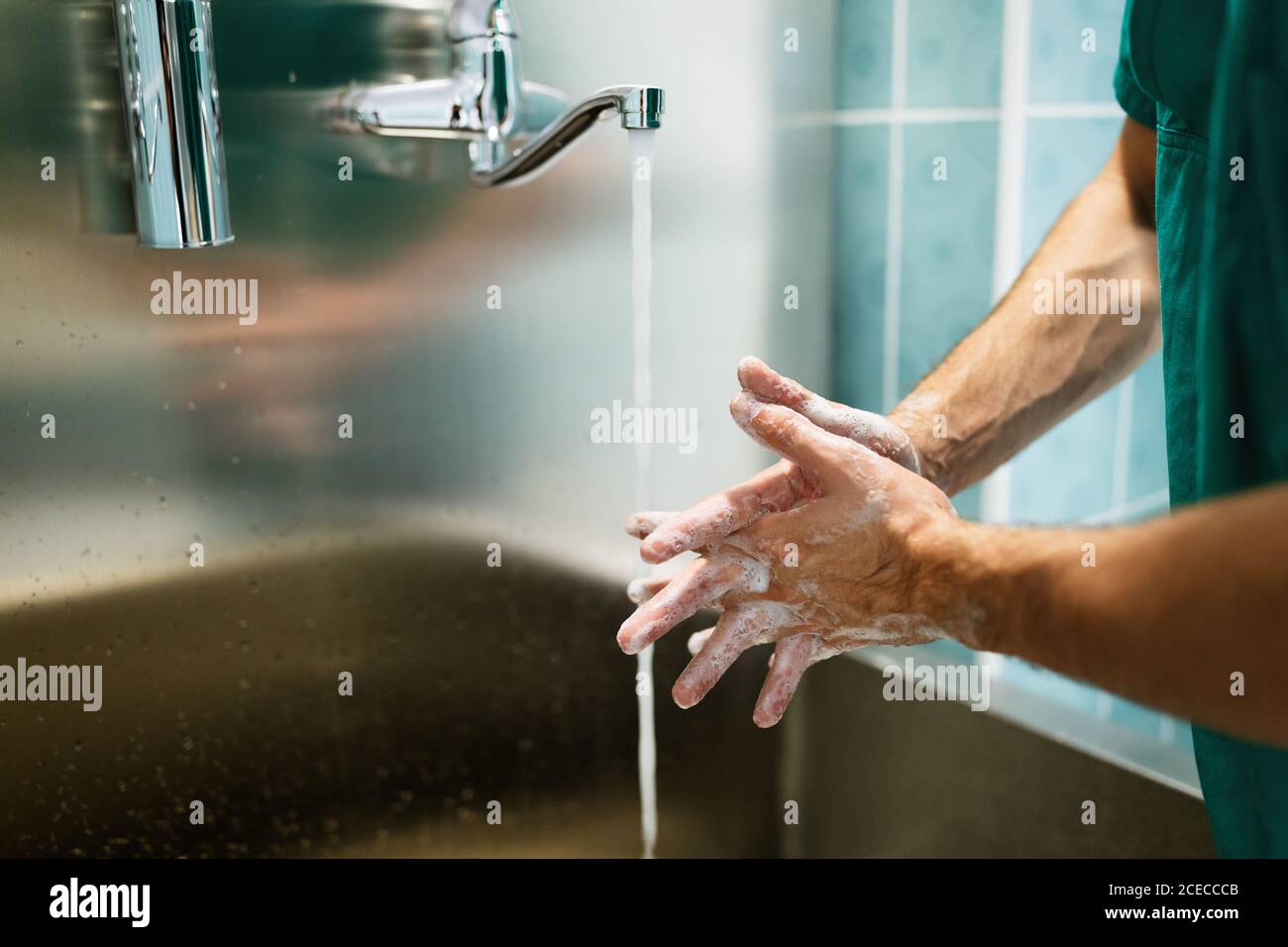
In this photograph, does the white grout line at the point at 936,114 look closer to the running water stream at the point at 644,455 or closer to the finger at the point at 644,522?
the running water stream at the point at 644,455

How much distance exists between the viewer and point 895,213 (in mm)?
1054

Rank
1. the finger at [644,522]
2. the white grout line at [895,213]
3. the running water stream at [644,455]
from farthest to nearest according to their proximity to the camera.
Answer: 1. the white grout line at [895,213]
2. the running water stream at [644,455]
3. the finger at [644,522]

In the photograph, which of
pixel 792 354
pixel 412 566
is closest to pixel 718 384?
pixel 792 354

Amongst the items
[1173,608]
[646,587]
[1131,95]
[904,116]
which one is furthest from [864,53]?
[1173,608]

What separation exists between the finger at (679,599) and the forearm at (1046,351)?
0.17 m

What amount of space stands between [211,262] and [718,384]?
48cm

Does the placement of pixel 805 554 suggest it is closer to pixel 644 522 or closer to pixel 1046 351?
pixel 644 522

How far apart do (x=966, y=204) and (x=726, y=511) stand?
0.55m

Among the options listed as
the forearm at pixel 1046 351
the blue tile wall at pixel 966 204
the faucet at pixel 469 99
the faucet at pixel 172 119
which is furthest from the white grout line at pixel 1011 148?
the faucet at pixel 172 119

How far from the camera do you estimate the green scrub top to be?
553 mm

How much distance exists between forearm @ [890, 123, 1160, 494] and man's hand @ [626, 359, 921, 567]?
0.05 metres

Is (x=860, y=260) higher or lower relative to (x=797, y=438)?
higher

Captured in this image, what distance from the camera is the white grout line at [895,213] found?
1021mm
